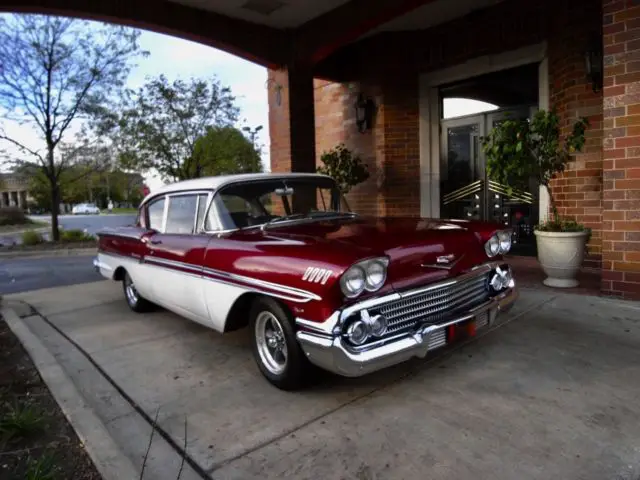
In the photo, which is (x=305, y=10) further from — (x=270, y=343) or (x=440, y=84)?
(x=270, y=343)

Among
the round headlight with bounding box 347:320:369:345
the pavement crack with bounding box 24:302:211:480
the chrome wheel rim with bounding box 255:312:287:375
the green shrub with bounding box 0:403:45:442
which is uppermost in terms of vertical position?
the round headlight with bounding box 347:320:369:345

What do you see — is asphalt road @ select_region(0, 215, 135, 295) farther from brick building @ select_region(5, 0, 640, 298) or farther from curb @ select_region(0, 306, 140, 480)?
curb @ select_region(0, 306, 140, 480)

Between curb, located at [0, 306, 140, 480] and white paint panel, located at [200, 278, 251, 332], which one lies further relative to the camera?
white paint panel, located at [200, 278, 251, 332]

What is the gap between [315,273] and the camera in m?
2.57

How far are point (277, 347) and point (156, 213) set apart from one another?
2354 mm

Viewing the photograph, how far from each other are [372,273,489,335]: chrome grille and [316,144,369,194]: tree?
5448mm

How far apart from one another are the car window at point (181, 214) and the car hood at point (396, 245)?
0.85m

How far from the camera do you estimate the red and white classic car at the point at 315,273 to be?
2547mm

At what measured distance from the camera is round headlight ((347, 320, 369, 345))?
8.23 ft

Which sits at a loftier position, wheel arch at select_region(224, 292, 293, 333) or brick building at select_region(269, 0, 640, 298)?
brick building at select_region(269, 0, 640, 298)

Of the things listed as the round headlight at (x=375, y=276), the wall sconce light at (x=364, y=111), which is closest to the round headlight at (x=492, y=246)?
the round headlight at (x=375, y=276)

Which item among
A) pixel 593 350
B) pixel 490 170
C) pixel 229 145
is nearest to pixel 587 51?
pixel 490 170

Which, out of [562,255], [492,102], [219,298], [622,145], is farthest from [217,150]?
[622,145]

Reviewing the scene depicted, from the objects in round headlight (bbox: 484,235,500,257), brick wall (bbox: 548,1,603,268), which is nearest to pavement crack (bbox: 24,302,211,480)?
round headlight (bbox: 484,235,500,257)
